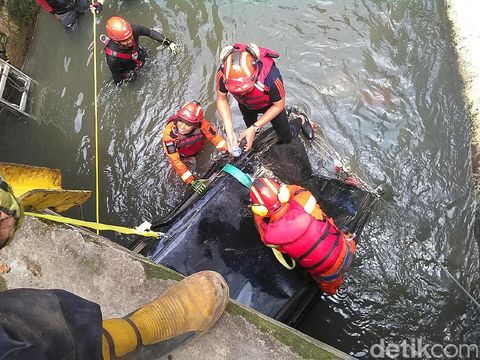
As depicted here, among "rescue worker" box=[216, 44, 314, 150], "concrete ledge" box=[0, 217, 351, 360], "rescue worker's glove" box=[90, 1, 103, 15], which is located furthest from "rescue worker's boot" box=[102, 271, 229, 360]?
"rescue worker's glove" box=[90, 1, 103, 15]

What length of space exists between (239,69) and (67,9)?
4.21 meters

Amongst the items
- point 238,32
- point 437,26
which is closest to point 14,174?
point 238,32

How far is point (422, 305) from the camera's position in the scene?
159 inches

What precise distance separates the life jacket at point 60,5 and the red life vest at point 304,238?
5.07m

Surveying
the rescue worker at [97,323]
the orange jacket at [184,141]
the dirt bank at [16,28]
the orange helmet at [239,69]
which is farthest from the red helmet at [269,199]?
the dirt bank at [16,28]

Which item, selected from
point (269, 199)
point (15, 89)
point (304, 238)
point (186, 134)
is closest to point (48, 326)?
point (269, 199)

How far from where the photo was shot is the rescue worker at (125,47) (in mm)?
5106

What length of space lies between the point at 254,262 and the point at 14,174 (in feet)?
6.14

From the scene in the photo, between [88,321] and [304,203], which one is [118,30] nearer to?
[304,203]

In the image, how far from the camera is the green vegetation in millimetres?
6348

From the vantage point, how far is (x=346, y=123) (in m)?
5.04

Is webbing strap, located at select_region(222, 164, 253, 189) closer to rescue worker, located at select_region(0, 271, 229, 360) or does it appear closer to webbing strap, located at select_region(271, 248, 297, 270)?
webbing strap, located at select_region(271, 248, 297, 270)

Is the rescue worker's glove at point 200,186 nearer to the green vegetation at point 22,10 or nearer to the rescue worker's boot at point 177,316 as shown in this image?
the rescue worker's boot at point 177,316

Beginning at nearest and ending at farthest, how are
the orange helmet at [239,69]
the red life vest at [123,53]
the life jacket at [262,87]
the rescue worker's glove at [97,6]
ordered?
the orange helmet at [239,69] < the life jacket at [262,87] < the red life vest at [123,53] < the rescue worker's glove at [97,6]
